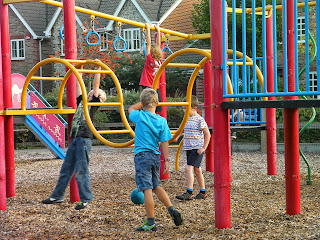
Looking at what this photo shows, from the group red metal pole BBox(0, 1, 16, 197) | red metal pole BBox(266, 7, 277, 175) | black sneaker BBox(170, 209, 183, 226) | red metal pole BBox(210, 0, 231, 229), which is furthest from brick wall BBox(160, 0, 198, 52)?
black sneaker BBox(170, 209, 183, 226)

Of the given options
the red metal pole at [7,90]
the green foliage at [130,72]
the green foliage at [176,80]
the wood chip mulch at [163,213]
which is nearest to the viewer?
the wood chip mulch at [163,213]

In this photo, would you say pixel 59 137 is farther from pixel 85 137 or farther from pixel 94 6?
pixel 94 6

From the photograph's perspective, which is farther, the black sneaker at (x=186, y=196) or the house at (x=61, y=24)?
the house at (x=61, y=24)

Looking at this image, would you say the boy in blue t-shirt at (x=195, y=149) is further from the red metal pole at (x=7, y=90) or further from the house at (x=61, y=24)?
the house at (x=61, y=24)

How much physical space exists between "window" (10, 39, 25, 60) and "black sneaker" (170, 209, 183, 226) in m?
24.4

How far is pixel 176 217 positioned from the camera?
4746 mm

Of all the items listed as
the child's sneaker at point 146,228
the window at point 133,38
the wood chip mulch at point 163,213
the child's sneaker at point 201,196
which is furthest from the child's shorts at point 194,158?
the window at point 133,38

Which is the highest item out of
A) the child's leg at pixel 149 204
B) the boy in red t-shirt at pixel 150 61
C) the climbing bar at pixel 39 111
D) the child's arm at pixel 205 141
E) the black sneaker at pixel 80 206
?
the boy in red t-shirt at pixel 150 61

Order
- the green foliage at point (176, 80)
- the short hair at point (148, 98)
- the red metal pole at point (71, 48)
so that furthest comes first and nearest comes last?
1. the green foliage at point (176, 80)
2. the red metal pole at point (71, 48)
3. the short hair at point (148, 98)

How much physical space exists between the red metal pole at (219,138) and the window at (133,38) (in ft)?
68.8

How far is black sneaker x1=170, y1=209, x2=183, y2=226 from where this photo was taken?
4738 millimetres

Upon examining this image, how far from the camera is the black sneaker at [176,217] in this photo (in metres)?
4.74

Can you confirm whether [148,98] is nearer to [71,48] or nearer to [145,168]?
[145,168]

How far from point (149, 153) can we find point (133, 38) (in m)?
21.7
